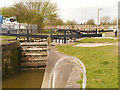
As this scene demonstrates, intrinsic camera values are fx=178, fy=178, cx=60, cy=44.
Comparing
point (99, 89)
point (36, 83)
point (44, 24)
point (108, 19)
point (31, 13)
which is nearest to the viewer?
point (99, 89)

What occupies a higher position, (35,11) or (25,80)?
(35,11)

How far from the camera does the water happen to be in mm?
11740

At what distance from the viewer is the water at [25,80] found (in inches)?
462

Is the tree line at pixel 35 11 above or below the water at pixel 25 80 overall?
above

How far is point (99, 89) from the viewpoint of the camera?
588 centimetres

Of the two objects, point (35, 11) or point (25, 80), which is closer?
point (25, 80)

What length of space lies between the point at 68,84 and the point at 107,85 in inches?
53.1

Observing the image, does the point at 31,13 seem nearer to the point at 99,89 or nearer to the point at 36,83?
the point at 36,83

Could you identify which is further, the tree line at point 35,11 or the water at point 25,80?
the tree line at point 35,11

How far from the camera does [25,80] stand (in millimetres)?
12906

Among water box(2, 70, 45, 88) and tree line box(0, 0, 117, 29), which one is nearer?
water box(2, 70, 45, 88)

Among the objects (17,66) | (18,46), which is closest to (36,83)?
(17,66)

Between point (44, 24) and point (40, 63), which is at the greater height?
point (44, 24)

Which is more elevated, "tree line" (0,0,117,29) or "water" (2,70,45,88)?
"tree line" (0,0,117,29)
